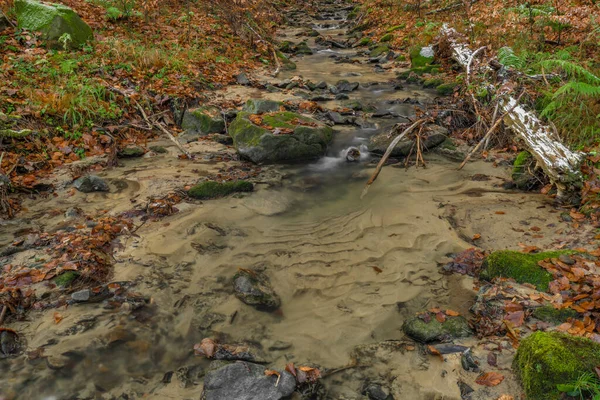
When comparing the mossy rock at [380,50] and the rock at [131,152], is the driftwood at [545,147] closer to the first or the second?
the rock at [131,152]

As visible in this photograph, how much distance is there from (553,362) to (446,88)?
8.78 m

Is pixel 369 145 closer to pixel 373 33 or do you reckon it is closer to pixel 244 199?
pixel 244 199

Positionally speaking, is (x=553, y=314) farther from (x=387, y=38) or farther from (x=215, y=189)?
(x=387, y=38)

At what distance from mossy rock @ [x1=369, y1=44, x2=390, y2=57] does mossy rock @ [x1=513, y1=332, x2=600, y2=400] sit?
13487 mm

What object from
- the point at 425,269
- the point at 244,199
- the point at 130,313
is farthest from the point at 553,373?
the point at 244,199

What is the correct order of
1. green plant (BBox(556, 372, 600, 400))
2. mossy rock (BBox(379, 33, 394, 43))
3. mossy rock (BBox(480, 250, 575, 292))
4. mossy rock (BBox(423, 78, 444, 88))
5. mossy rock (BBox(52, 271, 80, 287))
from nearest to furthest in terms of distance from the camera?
green plant (BBox(556, 372, 600, 400)) < mossy rock (BBox(480, 250, 575, 292)) < mossy rock (BBox(52, 271, 80, 287)) < mossy rock (BBox(423, 78, 444, 88)) < mossy rock (BBox(379, 33, 394, 43))

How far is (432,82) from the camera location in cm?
1087

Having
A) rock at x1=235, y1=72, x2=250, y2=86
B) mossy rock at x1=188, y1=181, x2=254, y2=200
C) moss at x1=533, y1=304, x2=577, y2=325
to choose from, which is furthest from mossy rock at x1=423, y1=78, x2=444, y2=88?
moss at x1=533, y1=304, x2=577, y2=325

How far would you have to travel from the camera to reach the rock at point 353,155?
7.65m

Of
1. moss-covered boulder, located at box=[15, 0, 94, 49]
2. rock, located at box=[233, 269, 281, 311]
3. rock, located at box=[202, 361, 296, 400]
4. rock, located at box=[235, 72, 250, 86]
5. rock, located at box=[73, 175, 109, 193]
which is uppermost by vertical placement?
moss-covered boulder, located at box=[15, 0, 94, 49]

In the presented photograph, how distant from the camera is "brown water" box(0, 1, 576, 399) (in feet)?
10.6

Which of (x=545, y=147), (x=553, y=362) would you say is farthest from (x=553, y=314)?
(x=545, y=147)

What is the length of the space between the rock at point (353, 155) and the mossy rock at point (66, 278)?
5.16 meters

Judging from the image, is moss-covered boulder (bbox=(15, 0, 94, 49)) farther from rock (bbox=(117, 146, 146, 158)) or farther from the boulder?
the boulder
